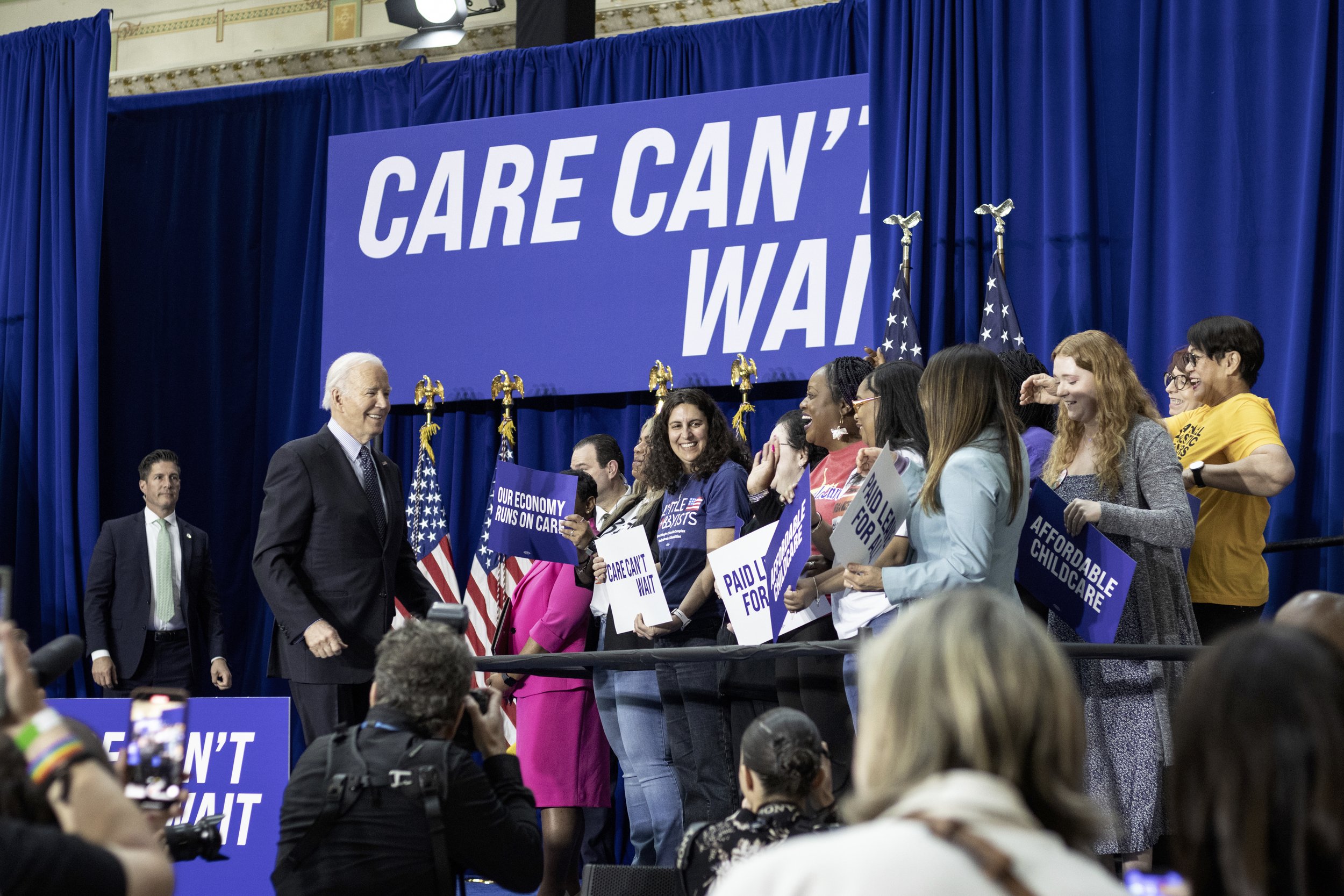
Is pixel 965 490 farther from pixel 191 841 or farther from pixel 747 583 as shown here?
pixel 191 841

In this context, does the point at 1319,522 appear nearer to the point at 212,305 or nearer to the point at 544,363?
the point at 544,363

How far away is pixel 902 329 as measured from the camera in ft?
18.3

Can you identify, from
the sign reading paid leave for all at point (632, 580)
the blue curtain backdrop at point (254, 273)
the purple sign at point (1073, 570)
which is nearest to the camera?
the purple sign at point (1073, 570)

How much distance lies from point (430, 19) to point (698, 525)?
407cm

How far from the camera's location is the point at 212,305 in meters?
7.92

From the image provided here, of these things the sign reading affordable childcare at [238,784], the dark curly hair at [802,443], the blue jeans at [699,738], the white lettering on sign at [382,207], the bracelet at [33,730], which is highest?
the white lettering on sign at [382,207]

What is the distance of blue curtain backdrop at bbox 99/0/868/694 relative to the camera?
7094 millimetres

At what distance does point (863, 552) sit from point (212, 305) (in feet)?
19.4

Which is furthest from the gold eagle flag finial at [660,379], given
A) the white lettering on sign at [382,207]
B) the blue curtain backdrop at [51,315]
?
the blue curtain backdrop at [51,315]

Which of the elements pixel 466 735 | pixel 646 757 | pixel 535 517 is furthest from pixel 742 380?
pixel 466 735

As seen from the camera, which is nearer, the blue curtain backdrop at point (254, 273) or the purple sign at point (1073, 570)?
the purple sign at point (1073, 570)

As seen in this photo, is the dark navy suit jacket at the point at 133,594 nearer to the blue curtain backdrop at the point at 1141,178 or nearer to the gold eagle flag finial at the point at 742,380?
the gold eagle flag finial at the point at 742,380

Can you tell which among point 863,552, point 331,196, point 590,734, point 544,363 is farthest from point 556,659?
point 331,196

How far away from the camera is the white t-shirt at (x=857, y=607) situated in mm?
3322
